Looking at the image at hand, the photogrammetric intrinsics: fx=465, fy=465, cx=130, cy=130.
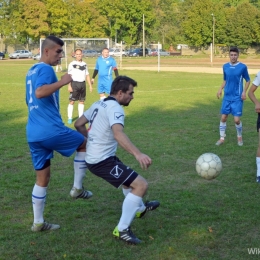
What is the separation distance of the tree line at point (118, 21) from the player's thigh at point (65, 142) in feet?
203

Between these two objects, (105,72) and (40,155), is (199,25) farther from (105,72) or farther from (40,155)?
(40,155)

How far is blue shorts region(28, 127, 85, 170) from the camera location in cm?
482

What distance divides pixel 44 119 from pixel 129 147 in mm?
1027

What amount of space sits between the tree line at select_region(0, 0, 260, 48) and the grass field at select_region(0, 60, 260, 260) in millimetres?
58109

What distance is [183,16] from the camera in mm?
87812

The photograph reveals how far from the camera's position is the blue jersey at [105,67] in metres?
14.2

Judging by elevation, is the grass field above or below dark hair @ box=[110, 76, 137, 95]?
below

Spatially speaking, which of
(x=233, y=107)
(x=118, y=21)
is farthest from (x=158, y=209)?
(x=118, y=21)

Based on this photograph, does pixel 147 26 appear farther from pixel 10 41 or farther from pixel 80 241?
pixel 80 241

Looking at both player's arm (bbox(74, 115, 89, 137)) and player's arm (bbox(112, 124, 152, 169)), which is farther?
player's arm (bbox(74, 115, 89, 137))

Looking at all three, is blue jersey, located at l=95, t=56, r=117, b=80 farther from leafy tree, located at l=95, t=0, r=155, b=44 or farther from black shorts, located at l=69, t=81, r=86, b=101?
leafy tree, located at l=95, t=0, r=155, b=44

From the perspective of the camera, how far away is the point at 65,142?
16.3ft

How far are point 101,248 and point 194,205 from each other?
1683 millimetres

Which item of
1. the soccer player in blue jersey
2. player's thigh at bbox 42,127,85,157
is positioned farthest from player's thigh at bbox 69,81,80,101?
the soccer player in blue jersey
